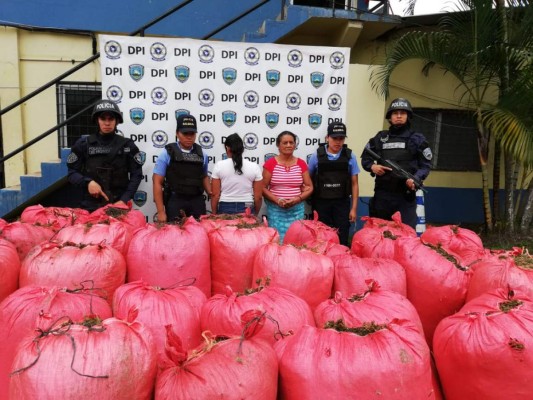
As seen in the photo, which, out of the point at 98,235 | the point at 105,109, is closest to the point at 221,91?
the point at 105,109

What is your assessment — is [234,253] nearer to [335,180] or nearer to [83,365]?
[83,365]

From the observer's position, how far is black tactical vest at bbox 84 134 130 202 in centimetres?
378

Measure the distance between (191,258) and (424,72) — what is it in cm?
635

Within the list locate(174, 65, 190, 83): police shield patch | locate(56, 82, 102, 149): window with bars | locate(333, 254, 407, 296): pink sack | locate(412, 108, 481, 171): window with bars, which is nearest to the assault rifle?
locate(333, 254, 407, 296): pink sack

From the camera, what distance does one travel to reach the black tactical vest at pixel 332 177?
423 centimetres

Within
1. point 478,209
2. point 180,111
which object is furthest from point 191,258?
point 478,209

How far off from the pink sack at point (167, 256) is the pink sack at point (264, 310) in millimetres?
528

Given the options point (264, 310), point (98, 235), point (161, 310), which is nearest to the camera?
point (264, 310)

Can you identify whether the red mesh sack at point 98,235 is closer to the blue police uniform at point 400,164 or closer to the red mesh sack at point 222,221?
the red mesh sack at point 222,221

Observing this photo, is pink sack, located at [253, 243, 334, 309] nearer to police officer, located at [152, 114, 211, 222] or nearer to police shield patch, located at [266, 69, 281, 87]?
police officer, located at [152, 114, 211, 222]

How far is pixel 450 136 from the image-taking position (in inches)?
309

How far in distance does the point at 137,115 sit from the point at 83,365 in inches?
141

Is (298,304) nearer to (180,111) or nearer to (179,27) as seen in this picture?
(180,111)

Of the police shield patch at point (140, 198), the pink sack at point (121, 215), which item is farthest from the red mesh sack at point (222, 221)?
the police shield patch at point (140, 198)
